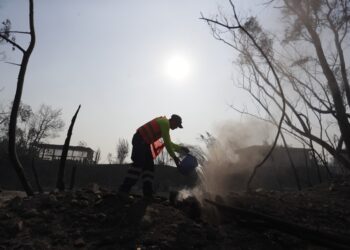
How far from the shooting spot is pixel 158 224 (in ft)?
14.1

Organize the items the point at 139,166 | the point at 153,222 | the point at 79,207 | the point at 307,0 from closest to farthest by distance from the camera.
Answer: the point at 153,222
the point at 79,207
the point at 139,166
the point at 307,0

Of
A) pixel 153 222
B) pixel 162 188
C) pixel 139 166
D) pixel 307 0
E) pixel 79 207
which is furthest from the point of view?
pixel 162 188

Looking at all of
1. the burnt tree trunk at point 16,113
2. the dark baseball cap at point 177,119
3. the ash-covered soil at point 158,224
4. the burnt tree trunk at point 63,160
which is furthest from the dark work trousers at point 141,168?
the burnt tree trunk at point 16,113

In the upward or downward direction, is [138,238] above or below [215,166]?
below

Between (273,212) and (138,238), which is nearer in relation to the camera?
(138,238)

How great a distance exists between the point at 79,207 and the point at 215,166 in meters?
22.3

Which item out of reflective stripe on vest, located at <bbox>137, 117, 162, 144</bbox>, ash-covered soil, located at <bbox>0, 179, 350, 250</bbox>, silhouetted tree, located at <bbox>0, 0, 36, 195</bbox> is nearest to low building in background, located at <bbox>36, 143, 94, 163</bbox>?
silhouetted tree, located at <bbox>0, 0, 36, 195</bbox>

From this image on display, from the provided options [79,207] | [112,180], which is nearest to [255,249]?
[79,207]

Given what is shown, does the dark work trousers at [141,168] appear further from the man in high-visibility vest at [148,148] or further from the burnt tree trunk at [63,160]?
the burnt tree trunk at [63,160]

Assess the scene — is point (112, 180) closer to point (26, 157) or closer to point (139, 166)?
point (26, 157)

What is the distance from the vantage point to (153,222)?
431cm

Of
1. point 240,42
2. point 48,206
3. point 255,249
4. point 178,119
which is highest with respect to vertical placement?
point 240,42

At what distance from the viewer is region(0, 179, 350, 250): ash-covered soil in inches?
145

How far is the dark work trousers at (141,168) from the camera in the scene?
570 cm
